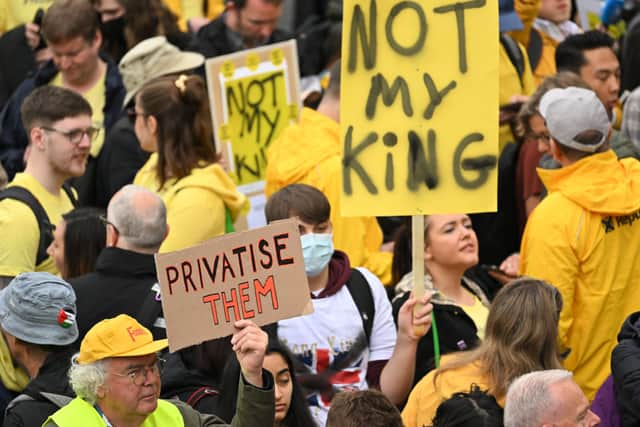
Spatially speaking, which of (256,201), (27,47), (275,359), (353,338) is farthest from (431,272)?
(27,47)

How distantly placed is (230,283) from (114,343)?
48 cm

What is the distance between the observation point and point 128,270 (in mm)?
7062

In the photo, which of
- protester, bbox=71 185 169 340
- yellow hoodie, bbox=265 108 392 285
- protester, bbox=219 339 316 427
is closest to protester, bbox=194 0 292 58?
yellow hoodie, bbox=265 108 392 285

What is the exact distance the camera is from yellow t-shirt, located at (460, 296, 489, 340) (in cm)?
735

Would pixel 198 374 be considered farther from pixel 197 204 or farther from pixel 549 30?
pixel 549 30

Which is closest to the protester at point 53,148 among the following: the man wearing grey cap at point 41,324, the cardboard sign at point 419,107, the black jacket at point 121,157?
the black jacket at point 121,157

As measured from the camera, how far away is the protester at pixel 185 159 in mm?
8102

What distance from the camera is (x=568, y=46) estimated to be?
9672 mm

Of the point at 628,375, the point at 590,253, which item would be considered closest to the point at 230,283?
the point at 628,375

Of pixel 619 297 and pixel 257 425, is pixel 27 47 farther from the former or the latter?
pixel 257 425

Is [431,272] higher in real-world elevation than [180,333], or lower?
lower

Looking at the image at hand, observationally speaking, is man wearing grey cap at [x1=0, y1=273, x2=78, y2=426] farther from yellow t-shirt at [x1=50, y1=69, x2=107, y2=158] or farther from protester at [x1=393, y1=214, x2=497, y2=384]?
yellow t-shirt at [x1=50, y1=69, x2=107, y2=158]

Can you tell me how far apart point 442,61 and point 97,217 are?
2.28 metres

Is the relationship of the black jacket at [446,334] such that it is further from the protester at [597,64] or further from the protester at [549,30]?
the protester at [549,30]
